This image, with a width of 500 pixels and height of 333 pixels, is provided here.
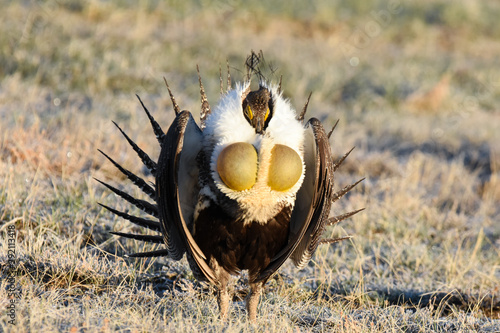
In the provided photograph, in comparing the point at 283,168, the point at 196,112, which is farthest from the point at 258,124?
the point at 196,112

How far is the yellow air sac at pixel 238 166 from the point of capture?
1974 mm

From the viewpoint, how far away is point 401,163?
535cm

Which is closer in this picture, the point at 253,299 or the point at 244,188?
the point at 244,188

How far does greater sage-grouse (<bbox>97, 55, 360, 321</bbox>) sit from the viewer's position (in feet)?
6.64

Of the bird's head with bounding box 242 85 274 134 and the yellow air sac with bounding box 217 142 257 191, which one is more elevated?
the bird's head with bounding box 242 85 274 134

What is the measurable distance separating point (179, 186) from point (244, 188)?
0.32 metres

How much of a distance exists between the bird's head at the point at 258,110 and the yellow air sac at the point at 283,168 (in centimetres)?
13

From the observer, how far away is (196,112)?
5.66 metres

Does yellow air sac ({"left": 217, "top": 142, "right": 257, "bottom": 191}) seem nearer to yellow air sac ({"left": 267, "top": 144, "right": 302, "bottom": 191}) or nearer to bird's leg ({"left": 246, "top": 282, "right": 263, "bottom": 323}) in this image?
yellow air sac ({"left": 267, "top": 144, "right": 302, "bottom": 191})

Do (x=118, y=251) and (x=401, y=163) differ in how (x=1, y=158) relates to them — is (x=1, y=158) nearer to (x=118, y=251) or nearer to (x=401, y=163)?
(x=118, y=251)

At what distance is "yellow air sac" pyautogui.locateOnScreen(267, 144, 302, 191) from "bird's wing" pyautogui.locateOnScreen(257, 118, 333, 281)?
0.34ft

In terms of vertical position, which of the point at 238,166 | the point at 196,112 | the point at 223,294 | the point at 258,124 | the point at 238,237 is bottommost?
the point at 223,294

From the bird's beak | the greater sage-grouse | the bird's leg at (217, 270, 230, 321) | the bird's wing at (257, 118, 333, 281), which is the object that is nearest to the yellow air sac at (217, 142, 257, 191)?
the greater sage-grouse

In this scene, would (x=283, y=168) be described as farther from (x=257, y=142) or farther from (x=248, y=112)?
(x=248, y=112)
